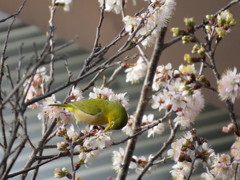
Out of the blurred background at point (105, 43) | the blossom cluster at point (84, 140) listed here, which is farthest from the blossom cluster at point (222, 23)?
the blurred background at point (105, 43)

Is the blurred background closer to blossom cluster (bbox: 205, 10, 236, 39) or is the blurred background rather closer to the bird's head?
blossom cluster (bbox: 205, 10, 236, 39)

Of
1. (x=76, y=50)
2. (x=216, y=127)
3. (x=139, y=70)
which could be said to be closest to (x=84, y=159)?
(x=139, y=70)

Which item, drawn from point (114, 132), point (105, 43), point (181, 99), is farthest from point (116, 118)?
point (105, 43)

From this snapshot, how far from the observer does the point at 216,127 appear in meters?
3.44

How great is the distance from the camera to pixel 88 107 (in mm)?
1343

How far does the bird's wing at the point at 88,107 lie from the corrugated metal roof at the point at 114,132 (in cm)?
165

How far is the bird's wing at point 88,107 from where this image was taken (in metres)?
1.32

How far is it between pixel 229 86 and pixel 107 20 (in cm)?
220

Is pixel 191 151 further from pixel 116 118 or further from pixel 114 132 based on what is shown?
pixel 114 132

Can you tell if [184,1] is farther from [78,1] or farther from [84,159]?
[84,159]

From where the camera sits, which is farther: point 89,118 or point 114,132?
point 114,132

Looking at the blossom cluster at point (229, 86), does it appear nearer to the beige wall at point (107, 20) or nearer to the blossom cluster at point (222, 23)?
the blossom cluster at point (222, 23)

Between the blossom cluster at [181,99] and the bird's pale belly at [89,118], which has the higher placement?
the blossom cluster at [181,99]

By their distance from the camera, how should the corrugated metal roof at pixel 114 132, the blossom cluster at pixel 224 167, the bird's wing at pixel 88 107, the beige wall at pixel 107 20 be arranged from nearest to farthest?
the bird's wing at pixel 88 107 < the blossom cluster at pixel 224 167 < the beige wall at pixel 107 20 < the corrugated metal roof at pixel 114 132
